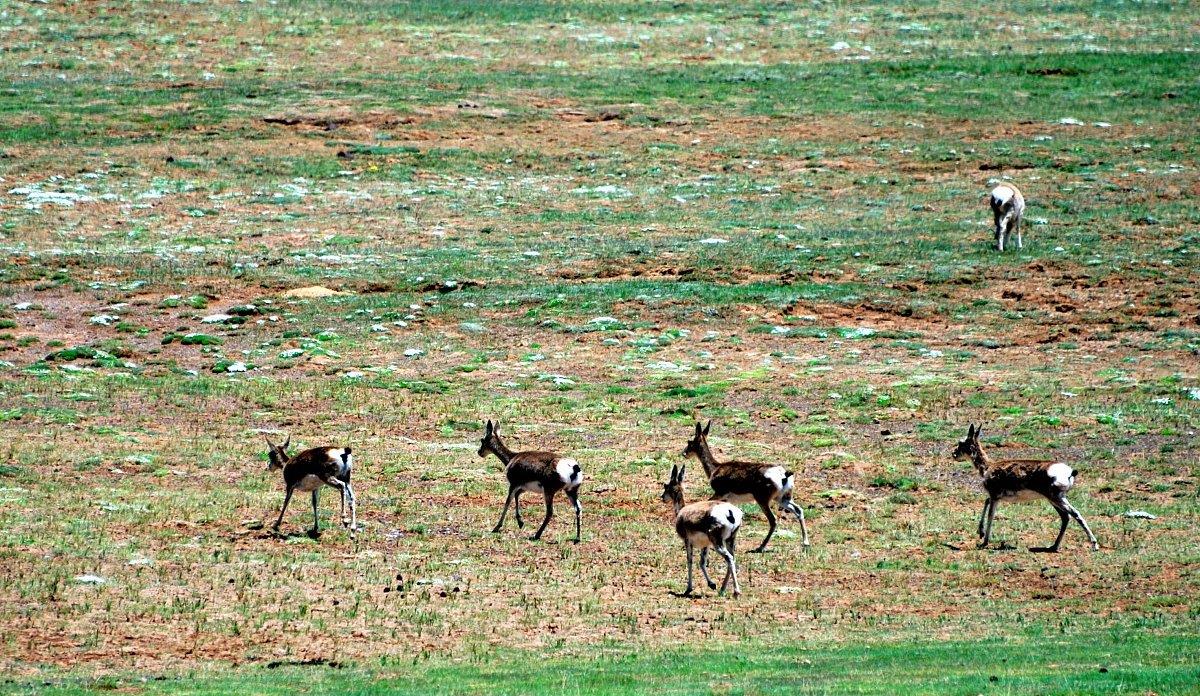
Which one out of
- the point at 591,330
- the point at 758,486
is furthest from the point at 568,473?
the point at 591,330

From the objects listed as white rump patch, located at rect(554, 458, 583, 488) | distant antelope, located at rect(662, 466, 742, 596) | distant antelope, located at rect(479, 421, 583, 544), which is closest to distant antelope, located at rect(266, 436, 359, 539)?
distant antelope, located at rect(479, 421, 583, 544)

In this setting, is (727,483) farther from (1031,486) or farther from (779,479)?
(1031,486)

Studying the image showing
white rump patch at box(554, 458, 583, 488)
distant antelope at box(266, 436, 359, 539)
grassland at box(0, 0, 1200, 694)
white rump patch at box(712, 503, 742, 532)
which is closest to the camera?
grassland at box(0, 0, 1200, 694)

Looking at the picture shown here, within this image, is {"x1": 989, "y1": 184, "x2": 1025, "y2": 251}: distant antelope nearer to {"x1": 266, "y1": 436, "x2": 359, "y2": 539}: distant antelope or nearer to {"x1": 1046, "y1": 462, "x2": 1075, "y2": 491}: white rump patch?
{"x1": 1046, "y1": 462, "x2": 1075, "y2": 491}: white rump patch

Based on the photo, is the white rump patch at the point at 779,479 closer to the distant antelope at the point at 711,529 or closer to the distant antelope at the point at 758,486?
the distant antelope at the point at 758,486

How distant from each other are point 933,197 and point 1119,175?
602 cm

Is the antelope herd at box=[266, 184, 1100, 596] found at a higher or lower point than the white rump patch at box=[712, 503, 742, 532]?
lower

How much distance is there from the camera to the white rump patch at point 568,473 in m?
19.5

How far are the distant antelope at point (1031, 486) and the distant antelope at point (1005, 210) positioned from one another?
61.2 feet

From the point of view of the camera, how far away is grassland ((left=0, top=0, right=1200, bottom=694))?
1570 cm

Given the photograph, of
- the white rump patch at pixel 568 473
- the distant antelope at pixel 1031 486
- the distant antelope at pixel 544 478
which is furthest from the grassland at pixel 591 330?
the white rump patch at pixel 568 473

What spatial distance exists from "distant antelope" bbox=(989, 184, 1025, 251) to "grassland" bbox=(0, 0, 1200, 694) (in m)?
0.58

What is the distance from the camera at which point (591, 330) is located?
106 ft

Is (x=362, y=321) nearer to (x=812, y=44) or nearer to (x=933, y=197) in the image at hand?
(x=933, y=197)
